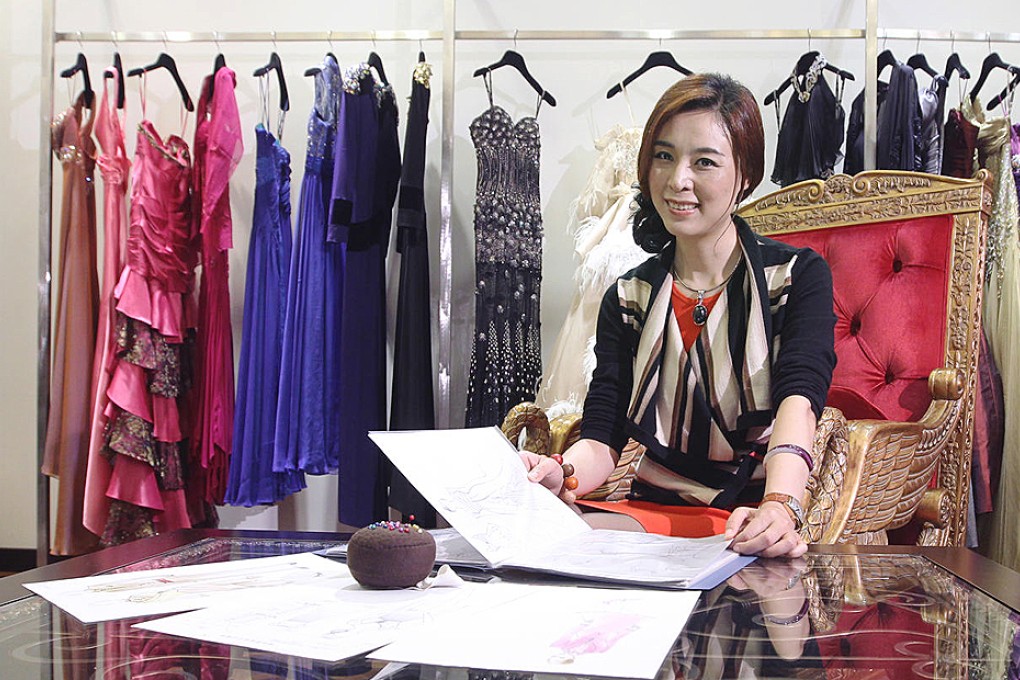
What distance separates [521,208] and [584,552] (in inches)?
74.3

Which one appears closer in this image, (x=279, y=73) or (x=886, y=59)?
(x=886, y=59)

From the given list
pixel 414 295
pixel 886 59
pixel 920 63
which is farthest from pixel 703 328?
pixel 920 63

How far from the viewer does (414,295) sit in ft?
8.61

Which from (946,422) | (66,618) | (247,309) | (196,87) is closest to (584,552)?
(66,618)

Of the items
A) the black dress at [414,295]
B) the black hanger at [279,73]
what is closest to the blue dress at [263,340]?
the black hanger at [279,73]

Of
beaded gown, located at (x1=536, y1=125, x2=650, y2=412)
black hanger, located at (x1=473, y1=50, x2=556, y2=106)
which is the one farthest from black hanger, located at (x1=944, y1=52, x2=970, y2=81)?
black hanger, located at (x1=473, y1=50, x2=556, y2=106)

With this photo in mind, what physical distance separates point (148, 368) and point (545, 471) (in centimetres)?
192

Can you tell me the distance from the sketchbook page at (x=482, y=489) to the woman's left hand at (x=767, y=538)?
17 centimetres

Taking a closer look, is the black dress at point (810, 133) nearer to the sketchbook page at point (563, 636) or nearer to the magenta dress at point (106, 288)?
the magenta dress at point (106, 288)

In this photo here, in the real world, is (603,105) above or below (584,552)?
above

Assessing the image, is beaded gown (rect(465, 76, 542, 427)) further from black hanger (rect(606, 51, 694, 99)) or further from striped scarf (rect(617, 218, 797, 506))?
striped scarf (rect(617, 218, 797, 506))

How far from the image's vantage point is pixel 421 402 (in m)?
2.58

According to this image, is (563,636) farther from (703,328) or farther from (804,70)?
(804,70)

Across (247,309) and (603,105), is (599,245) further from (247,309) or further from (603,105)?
(247,309)
